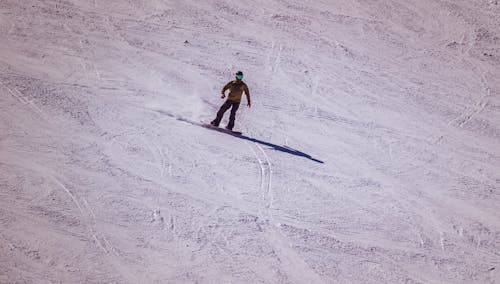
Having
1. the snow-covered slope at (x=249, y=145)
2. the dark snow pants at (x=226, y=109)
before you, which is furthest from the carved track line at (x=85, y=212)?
the dark snow pants at (x=226, y=109)

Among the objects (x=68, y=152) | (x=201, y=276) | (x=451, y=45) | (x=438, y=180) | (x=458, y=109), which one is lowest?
(x=201, y=276)

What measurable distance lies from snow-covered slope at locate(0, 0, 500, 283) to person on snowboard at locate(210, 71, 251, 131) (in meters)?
0.45

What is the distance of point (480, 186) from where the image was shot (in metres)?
12.7

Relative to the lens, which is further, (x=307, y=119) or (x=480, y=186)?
(x=307, y=119)

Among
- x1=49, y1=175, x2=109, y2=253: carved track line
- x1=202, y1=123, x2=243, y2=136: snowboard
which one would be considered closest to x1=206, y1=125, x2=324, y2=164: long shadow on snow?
x1=202, y1=123, x2=243, y2=136: snowboard

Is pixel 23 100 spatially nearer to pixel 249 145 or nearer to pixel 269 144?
pixel 249 145

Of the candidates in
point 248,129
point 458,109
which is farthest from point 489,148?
point 248,129

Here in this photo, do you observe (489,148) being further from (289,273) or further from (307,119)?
(289,273)

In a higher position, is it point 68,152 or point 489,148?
point 489,148

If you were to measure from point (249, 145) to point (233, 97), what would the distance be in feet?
4.06

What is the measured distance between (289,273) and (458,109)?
8.22m

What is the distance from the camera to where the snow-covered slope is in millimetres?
10039

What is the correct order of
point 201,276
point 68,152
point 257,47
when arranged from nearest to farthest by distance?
point 201,276 < point 68,152 < point 257,47

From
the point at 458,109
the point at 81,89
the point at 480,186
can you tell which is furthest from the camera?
the point at 458,109
